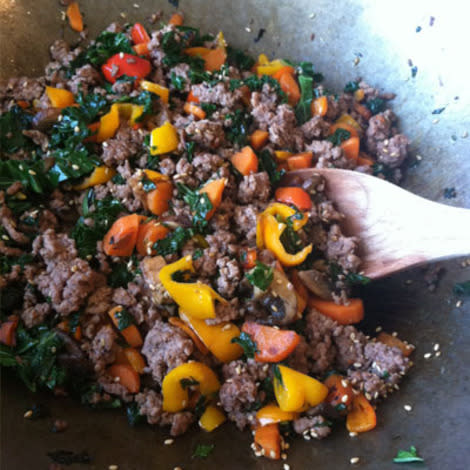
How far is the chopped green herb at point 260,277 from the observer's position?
3.21m

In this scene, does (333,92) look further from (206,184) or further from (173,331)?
(173,331)

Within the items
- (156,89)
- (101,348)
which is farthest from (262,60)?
(101,348)

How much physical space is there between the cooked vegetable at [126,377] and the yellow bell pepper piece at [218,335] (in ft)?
1.76

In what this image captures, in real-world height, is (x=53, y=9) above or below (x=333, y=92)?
below

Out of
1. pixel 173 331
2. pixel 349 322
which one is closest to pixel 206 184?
pixel 173 331

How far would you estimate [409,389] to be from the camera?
10.6 feet

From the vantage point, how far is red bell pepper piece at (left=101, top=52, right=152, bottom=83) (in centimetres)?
421

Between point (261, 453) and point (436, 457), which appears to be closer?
point (436, 457)

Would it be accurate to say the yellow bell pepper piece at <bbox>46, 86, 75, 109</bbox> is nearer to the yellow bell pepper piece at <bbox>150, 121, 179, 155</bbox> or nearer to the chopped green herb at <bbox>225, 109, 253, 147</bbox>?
the yellow bell pepper piece at <bbox>150, 121, 179, 155</bbox>

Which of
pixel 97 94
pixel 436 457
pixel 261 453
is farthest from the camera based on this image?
pixel 97 94

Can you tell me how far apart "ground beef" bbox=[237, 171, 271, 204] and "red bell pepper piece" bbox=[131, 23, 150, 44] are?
1.94 metres

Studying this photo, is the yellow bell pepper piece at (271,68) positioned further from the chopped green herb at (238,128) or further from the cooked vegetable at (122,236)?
the cooked vegetable at (122,236)

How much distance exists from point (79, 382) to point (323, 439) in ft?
5.53

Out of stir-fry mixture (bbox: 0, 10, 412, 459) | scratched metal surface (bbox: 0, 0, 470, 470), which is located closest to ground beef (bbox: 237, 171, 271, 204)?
stir-fry mixture (bbox: 0, 10, 412, 459)
